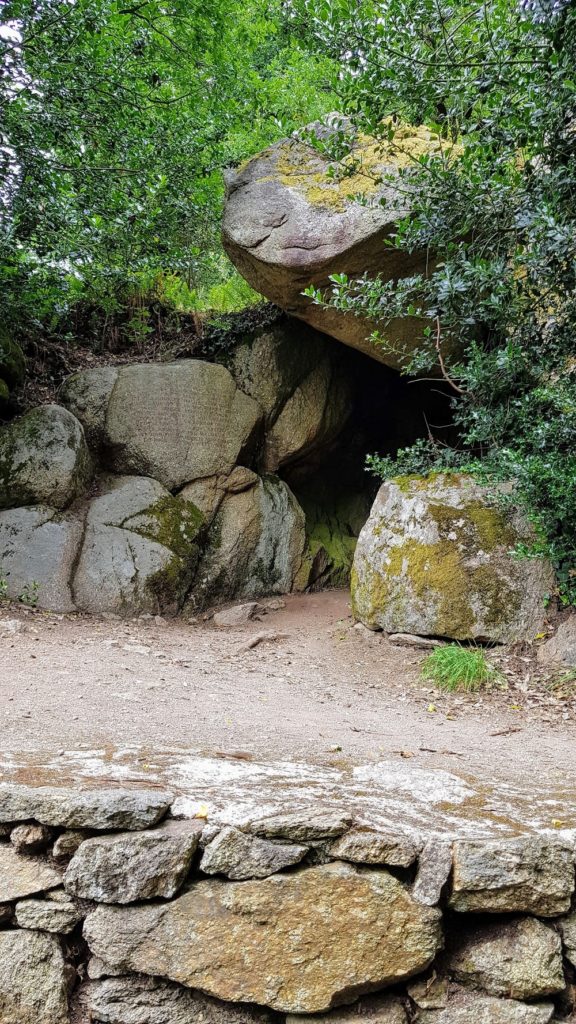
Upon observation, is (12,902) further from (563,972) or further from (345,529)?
(345,529)

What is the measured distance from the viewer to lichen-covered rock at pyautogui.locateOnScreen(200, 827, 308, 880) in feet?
7.60

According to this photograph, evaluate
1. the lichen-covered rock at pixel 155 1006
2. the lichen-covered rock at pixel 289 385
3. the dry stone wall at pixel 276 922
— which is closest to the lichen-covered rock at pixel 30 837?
the dry stone wall at pixel 276 922

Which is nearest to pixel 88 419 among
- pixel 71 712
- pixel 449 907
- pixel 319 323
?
pixel 319 323

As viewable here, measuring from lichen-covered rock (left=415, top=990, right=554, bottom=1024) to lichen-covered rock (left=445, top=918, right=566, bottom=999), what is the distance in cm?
3

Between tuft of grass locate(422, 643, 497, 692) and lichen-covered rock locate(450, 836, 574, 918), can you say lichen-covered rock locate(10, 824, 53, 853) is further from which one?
tuft of grass locate(422, 643, 497, 692)

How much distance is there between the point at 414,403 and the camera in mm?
11469

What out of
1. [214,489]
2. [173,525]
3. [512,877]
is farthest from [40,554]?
[512,877]

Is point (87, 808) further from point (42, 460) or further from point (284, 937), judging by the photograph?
point (42, 460)

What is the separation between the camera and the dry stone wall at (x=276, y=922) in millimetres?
2250

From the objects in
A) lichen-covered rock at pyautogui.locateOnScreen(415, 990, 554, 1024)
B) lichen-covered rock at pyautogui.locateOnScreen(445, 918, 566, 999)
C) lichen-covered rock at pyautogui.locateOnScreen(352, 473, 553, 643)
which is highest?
lichen-covered rock at pyautogui.locateOnScreen(352, 473, 553, 643)

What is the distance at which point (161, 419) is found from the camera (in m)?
8.82

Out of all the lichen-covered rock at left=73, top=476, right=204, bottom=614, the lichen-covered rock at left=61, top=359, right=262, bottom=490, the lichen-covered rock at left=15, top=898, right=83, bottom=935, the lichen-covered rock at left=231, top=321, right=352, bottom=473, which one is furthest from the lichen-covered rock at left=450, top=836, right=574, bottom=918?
the lichen-covered rock at left=231, top=321, right=352, bottom=473

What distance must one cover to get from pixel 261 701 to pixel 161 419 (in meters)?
4.96

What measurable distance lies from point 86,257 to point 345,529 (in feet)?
19.2
